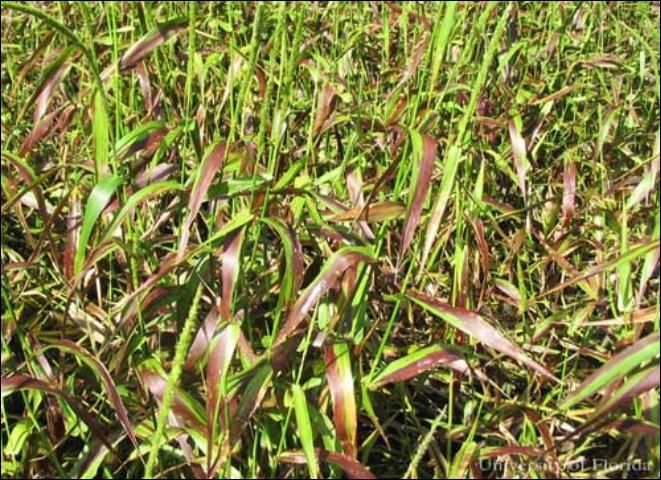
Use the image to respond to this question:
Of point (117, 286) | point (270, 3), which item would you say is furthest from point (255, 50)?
point (270, 3)

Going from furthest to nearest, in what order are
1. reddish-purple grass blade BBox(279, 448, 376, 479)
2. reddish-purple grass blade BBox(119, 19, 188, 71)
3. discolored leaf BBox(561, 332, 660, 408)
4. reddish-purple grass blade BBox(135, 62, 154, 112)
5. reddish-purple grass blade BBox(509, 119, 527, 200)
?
reddish-purple grass blade BBox(135, 62, 154, 112)
reddish-purple grass blade BBox(509, 119, 527, 200)
reddish-purple grass blade BBox(119, 19, 188, 71)
reddish-purple grass blade BBox(279, 448, 376, 479)
discolored leaf BBox(561, 332, 660, 408)

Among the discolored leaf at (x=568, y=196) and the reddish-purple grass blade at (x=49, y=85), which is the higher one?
the reddish-purple grass blade at (x=49, y=85)

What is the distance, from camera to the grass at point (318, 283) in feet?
3.57

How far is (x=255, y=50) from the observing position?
3.37 feet

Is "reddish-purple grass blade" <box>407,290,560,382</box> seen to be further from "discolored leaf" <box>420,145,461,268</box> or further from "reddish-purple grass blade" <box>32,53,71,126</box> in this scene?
"reddish-purple grass blade" <box>32,53,71,126</box>

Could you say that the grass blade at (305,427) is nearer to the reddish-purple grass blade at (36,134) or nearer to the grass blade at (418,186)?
the grass blade at (418,186)

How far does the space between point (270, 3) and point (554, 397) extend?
143cm

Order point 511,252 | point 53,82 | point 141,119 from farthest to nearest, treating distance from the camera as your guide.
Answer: point 141,119
point 511,252
point 53,82

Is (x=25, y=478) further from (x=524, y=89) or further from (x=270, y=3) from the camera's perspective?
(x=270, y=3)

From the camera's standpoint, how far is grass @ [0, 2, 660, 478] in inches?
42.8

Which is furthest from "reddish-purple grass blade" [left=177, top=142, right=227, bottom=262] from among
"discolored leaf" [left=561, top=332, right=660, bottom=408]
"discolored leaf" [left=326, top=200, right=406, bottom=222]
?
"discolored leaf" [left=561, top=332, right=660, bottom=408]

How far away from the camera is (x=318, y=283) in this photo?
3.57ft

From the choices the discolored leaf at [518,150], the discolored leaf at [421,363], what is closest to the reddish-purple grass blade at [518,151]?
the discolored leaf at [518,150]

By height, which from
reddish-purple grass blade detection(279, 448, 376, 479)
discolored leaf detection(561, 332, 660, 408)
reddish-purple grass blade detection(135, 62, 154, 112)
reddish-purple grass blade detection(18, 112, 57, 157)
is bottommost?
reddish-purple grass blade detection(279, 448, 376, 479)
